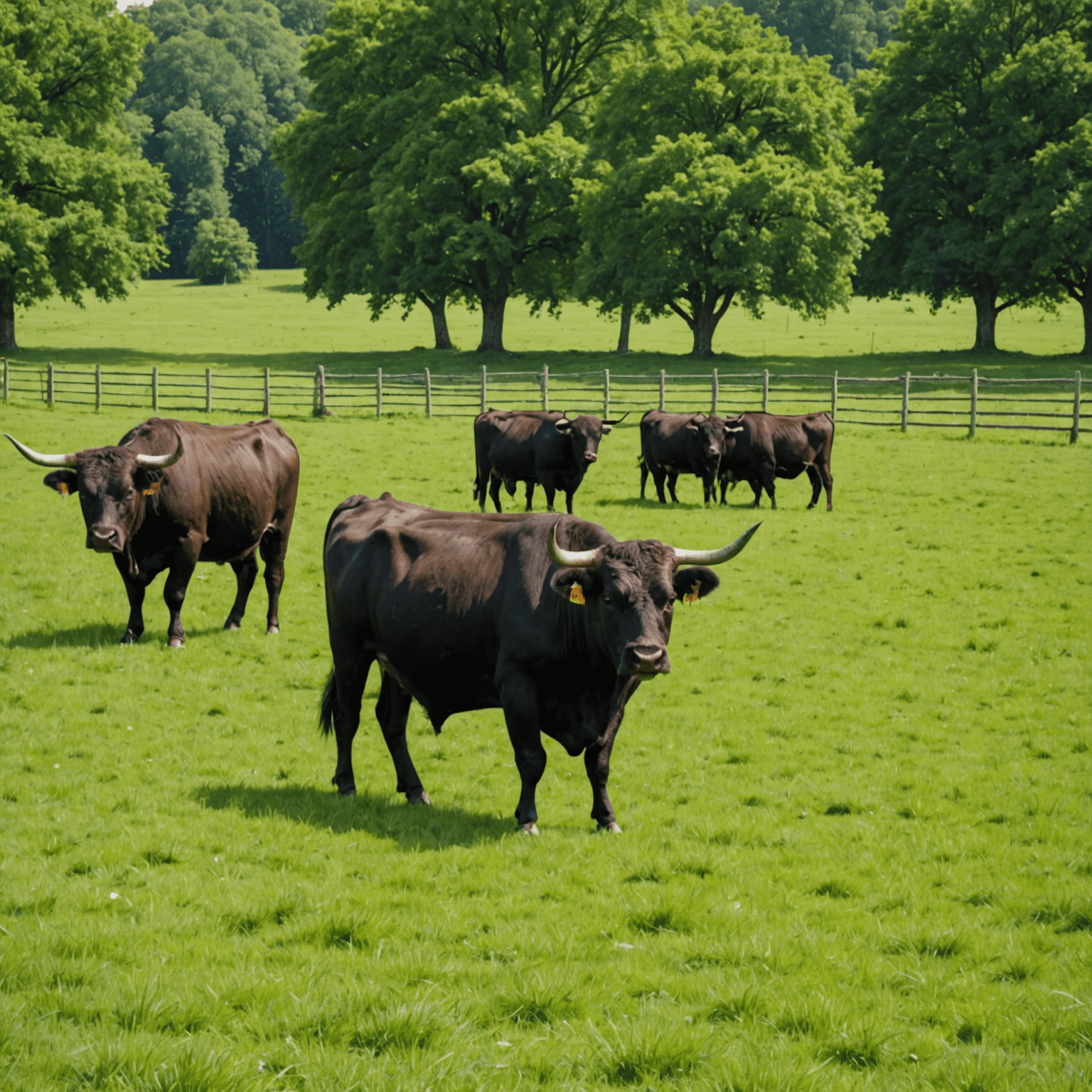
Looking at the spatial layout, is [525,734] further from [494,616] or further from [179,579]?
[179,579]

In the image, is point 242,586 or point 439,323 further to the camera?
point 439,323

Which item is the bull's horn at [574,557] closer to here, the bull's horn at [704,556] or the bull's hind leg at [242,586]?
the bull's horn at [704,556]

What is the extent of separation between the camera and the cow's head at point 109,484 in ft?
35.2

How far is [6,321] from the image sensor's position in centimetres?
4750

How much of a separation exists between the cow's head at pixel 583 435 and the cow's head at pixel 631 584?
41.1ft

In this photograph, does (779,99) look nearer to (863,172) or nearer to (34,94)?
(863,172)

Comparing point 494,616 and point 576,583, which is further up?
point 576,583

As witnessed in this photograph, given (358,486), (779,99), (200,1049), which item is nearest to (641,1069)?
(200,1049)

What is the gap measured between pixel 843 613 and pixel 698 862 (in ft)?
22.9

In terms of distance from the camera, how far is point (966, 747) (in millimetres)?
Answer: 8867

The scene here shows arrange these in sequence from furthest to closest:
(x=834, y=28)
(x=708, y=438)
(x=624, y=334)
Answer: (x=834, y=28) → (x=624, y=334) → (x=708, y=438)

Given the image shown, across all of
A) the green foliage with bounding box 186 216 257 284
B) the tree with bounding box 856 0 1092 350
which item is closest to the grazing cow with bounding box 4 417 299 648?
the tree with bounding box 856 0 1092 350

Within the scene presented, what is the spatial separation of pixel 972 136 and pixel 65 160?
115ft

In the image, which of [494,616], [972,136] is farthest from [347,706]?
[972,136]
